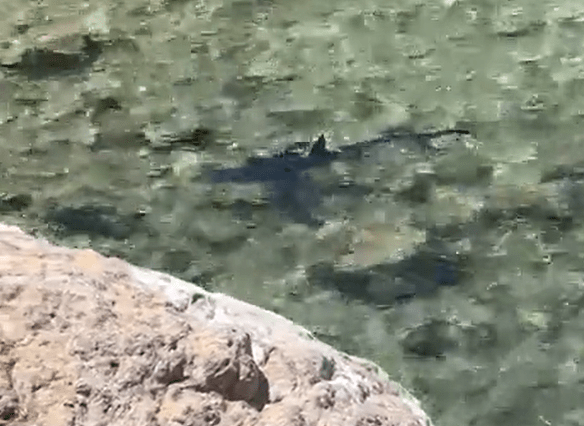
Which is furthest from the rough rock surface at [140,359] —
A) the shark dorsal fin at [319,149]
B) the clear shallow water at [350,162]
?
the shark dorsal fin at [319,149]

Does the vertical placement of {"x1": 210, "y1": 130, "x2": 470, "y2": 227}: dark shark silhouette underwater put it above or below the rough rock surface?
below

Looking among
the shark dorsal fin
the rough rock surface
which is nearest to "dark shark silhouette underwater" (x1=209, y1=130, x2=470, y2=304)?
the shark dorsal fin

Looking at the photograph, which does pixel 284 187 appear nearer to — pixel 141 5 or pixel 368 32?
pixel 368 32

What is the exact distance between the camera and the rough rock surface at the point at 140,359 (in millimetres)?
959

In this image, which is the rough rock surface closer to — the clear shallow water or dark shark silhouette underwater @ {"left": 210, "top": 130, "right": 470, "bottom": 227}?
the clear shallow water

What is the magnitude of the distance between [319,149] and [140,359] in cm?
103

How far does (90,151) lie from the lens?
2.02 metres

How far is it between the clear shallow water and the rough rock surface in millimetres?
370

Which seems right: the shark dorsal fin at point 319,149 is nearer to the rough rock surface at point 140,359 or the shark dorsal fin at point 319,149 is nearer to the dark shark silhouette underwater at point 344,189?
the dark shark silhouette underwater at point 344,189

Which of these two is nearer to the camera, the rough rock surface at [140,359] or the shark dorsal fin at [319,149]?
the rough rock surface at [140,359]

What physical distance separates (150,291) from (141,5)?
153 centimetres

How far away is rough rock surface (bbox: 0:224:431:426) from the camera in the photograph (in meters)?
0.96

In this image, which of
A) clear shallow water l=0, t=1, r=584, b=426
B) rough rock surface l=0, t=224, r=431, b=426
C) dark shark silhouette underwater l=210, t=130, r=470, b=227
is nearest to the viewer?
rough rock surface l=0, t=224, r=431, b=426

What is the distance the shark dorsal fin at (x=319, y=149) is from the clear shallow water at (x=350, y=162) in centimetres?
3
